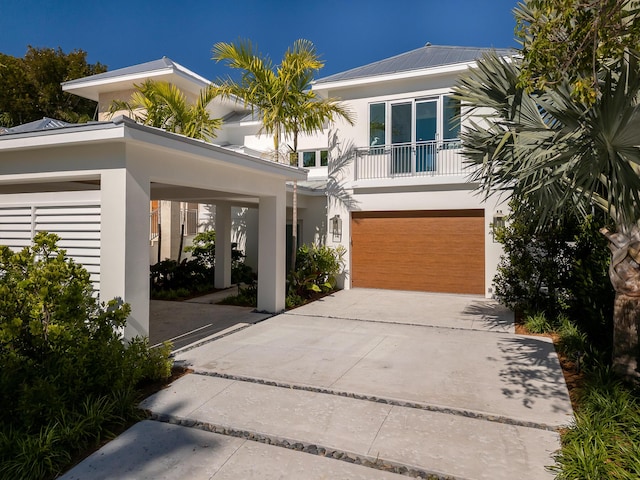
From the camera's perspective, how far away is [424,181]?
1295cm

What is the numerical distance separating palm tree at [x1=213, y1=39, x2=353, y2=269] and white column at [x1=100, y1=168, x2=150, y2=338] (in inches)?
235

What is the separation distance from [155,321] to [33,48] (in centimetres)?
2190

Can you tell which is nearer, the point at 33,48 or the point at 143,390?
the point at 143,390

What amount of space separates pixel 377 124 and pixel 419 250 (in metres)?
4.32

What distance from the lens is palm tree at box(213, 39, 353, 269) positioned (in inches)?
438

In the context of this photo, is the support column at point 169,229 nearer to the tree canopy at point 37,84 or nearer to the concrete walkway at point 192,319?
the concrete walkway at point 192,319

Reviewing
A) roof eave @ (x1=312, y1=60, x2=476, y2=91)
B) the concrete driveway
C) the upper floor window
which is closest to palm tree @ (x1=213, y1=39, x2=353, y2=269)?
roof eave @ (x1=312, y1=60, x2=476, y2=91)

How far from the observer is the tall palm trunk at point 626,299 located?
5160 mm

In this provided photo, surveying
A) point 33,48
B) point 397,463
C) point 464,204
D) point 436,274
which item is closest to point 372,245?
point 436,274

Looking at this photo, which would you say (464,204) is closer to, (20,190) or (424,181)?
(424,181)

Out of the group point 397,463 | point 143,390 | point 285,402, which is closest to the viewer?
point 397,463

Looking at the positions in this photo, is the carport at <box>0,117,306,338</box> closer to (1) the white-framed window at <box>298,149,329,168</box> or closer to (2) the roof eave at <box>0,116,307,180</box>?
(2) the roof eave at <box>0,116,307,180</box>

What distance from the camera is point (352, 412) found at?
4.71 m

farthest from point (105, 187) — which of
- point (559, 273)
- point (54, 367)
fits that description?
point (559, 273)
